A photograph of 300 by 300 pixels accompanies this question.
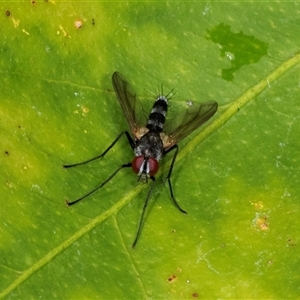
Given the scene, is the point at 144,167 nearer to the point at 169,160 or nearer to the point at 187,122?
the point at 169,160

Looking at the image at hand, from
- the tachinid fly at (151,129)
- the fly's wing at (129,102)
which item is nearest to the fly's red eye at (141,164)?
the tachinid fly at (151,129)

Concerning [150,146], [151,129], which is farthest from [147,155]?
[151,129]

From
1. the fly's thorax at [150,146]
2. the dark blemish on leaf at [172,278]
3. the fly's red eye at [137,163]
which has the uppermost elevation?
the fly's red eye at [137,163]

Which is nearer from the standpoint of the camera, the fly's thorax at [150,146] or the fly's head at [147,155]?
the fly's head at [147,155]

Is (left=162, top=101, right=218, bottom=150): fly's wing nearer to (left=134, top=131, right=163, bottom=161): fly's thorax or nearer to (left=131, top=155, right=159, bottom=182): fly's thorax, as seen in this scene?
(left=134, top=131, right=163, bottom=161): fly's thorax

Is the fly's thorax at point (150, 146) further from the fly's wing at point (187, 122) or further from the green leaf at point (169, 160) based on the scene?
the green leaf at point (169, 160)

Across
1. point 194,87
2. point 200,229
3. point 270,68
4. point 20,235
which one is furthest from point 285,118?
point 20,235

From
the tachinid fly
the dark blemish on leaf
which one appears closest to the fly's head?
the tachinid fly
